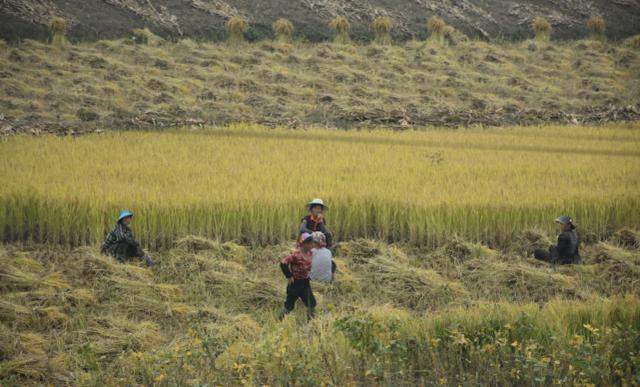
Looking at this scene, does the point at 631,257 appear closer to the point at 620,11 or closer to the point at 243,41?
the point at 243,41

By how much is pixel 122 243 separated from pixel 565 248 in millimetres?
3629

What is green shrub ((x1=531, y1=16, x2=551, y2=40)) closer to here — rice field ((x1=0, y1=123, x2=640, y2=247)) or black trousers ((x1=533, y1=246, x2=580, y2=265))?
rice field ((x1=0, y1=123, x2=640, y2=247))

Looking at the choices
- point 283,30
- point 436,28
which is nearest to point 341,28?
point 283,30

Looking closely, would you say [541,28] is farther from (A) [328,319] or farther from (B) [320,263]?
(A) [328,319]

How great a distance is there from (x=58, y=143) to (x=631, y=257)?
7436 millimetres

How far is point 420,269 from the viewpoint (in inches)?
243

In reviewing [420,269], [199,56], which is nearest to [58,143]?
[420,269]

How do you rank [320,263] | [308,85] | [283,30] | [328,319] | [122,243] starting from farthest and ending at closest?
[283,30]
[308,85]
[122,243]
[320,263]
[328,319]

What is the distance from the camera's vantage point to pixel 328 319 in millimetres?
4922

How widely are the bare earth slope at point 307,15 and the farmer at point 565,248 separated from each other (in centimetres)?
1410

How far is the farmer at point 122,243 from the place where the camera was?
20.6 ft

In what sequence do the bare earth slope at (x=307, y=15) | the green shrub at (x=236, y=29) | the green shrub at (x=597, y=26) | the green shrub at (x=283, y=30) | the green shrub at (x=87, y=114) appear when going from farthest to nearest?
the green shrub at (x=597, y=26) < the green shrub at (x=283, y=30) < the green shrub at (x=236, y=29) < the bare earth slope at (x=307, y=15) < the green shrub at (x=87, y=114)

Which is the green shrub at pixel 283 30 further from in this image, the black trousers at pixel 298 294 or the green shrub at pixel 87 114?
the black trousers at pixel 298 294

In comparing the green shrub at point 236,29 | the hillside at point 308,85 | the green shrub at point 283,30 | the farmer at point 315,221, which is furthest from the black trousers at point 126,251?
the green shrub at point 283,30
